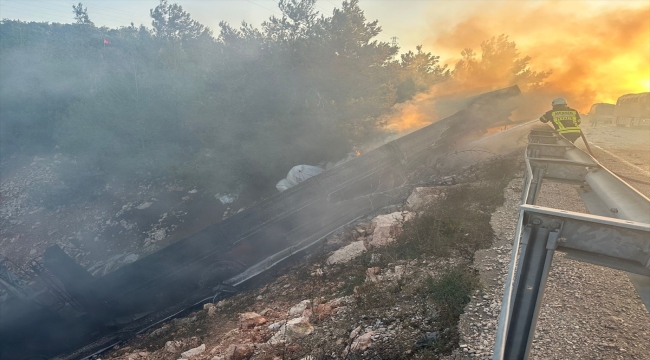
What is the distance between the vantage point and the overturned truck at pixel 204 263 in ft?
21.2

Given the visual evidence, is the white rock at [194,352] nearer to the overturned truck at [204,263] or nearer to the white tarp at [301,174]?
the overturned truck at [204,263]

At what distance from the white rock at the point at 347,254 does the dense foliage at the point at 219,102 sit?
832 cm

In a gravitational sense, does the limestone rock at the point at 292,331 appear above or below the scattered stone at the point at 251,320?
above

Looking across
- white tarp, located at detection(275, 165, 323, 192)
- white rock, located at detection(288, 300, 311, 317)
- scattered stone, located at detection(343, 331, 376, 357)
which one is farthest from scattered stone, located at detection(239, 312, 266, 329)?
white tarp, located at detection(275, 165, 323, 192)

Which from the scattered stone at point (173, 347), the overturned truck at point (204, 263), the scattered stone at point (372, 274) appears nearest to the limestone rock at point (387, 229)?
the scattered stone at point (372, 274)

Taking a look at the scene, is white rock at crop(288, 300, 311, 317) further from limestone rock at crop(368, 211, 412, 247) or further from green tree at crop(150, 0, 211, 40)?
green tree at crop(150, 0, 211, 40)

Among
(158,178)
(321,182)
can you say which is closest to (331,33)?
(321,182)

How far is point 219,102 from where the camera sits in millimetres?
14438

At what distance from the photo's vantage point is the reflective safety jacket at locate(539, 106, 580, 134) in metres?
5.32

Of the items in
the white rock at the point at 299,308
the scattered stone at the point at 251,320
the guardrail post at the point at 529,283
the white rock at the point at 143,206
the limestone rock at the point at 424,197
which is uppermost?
the guardrail post at the point at 529,283

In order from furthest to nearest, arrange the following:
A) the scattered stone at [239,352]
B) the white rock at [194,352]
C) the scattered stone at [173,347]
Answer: the scattered stone at [173,347] → the white rock at [194,352] → the scattered stone at [239,352]

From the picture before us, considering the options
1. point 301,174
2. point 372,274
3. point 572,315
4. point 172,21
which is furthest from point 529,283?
point 172,21

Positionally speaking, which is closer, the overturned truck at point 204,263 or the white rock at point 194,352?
the white rock at point 194,352

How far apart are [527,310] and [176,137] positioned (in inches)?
684
